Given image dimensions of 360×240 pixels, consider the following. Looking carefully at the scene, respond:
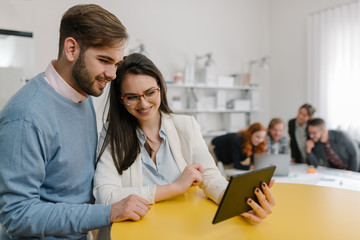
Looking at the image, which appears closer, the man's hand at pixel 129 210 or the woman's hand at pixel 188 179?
the man's hand at pixel 129 210

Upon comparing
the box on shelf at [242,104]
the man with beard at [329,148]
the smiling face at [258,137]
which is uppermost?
the box on shelf at [242,104]

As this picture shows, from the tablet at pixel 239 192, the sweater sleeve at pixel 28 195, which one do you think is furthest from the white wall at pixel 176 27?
the tablet at pixel 239 192

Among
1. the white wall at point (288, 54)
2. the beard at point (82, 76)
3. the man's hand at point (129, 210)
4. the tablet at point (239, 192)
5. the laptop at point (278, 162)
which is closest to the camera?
the tablet at point (239, 192)

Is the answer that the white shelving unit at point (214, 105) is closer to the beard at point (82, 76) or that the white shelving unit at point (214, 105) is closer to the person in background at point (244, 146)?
the person in background at point (244, 146)

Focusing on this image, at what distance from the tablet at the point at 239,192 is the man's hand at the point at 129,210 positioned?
246 mm

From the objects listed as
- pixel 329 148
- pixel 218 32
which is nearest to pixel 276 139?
pixel 329 148

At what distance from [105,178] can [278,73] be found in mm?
4973

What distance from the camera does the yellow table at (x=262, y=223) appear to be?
83 centimetres

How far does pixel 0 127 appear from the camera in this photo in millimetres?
886

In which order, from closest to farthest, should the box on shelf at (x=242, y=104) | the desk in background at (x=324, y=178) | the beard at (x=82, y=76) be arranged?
the beard at (x=82, y=76) < the desk in background at (x=324, y=178) < the box on shelf at (x=242, y=104)

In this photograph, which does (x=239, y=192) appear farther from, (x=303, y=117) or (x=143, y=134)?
(x=303, y=117)

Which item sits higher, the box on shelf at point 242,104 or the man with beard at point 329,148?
the box on shelf at point 242,104

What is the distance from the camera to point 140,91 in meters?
1.20

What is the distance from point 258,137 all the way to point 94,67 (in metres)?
2.74
